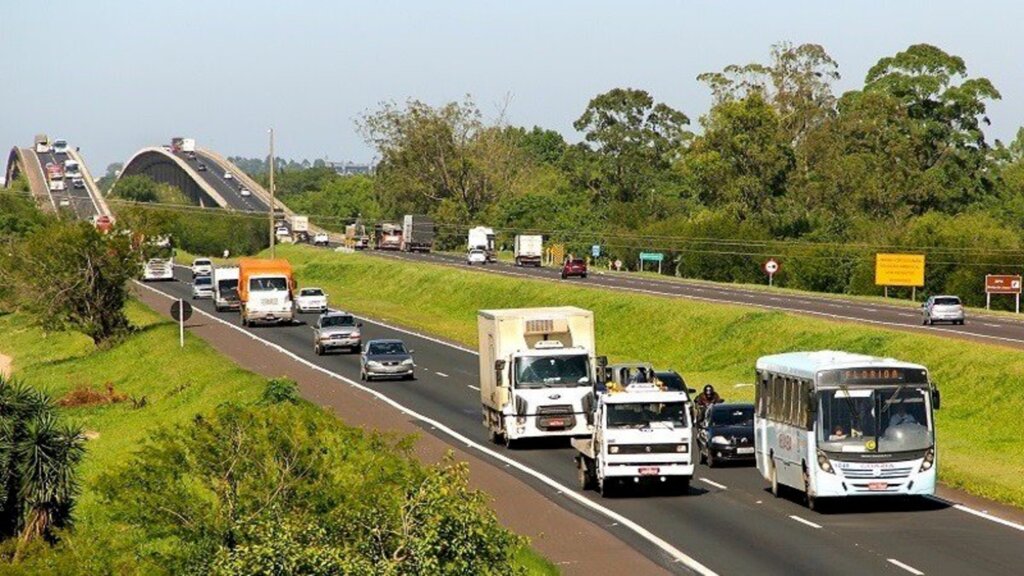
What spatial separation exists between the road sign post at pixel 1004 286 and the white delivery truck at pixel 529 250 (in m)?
45.2

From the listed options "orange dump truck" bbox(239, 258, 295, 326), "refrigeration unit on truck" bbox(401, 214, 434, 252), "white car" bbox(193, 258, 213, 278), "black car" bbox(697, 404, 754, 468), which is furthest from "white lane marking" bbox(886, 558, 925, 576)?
"refrigeration unit on truck" bbox(401, 214, 434, 252)

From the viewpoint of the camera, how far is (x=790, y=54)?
16212 cm

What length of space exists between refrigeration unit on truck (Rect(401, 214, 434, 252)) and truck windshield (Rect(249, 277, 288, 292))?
75641 mm

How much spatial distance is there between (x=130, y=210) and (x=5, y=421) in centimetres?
5832

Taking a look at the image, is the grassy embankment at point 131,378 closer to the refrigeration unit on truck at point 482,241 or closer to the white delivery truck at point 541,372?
the white delivery truck at point 541,372

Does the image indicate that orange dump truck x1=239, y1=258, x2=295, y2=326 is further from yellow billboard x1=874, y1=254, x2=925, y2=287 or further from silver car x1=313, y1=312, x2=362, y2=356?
yellow billboard x1=874, y1=254, x2=925, y2=287

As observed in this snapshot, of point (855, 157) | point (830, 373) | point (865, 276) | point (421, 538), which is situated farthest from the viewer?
point (855, 157)

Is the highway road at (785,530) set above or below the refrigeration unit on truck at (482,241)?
below

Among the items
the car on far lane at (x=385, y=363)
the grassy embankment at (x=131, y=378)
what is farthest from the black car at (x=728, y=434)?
the car on far lane at (x=385, y=363)

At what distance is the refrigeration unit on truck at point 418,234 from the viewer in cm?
16362

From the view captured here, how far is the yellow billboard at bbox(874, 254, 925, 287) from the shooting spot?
10094 cm

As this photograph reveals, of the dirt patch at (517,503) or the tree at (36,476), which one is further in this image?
the tree at (36,476)

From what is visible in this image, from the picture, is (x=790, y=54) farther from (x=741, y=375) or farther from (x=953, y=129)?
(x=741, y=375)

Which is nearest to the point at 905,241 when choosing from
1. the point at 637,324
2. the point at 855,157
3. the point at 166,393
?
the point at 855,157
